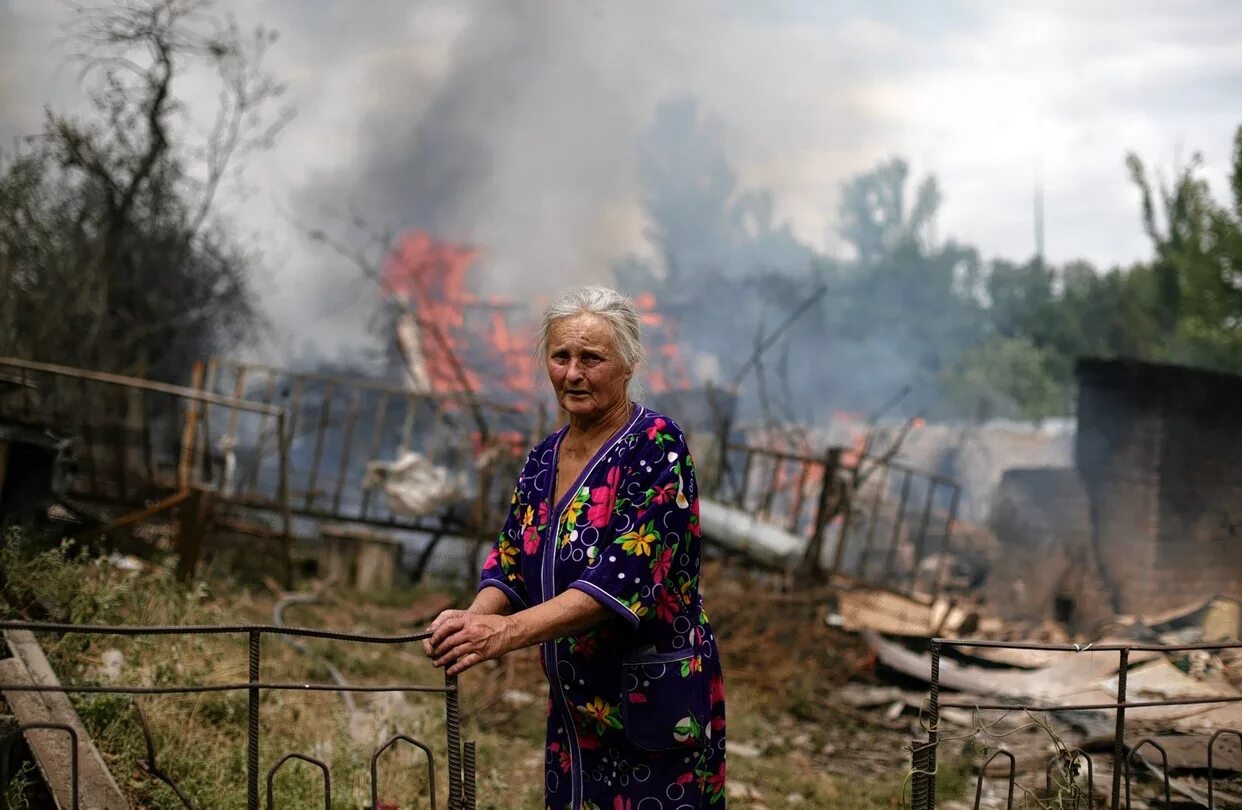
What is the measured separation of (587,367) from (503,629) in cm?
64

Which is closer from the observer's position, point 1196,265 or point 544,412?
point 544,412

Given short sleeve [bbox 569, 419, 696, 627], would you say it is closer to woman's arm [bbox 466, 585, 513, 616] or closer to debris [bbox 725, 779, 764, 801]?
woman's arm [bbox 466, 585, 513, 616]

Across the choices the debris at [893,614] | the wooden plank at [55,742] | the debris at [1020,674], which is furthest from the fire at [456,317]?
the wooden plank at [55,742]

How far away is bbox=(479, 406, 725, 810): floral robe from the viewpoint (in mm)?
2135

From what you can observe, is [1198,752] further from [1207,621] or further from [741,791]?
[1207,621]

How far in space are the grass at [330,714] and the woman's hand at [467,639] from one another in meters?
1.49

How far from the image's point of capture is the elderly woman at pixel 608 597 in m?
2.09

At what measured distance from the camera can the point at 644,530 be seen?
2129 mm

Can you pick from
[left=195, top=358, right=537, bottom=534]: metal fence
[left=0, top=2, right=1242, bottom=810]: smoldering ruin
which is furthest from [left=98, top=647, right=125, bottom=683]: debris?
[left=195, top=358, right=537, bottom=534]: metal fence

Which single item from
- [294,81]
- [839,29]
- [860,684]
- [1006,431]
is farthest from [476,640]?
[839,29]

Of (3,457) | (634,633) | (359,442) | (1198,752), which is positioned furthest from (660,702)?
(359,442)

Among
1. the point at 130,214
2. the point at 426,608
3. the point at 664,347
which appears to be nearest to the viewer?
the point at 426,608

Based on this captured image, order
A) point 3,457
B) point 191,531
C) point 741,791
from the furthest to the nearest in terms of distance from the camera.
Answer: point 191,531, point 3,457, point 741,791

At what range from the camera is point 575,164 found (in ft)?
69.6
